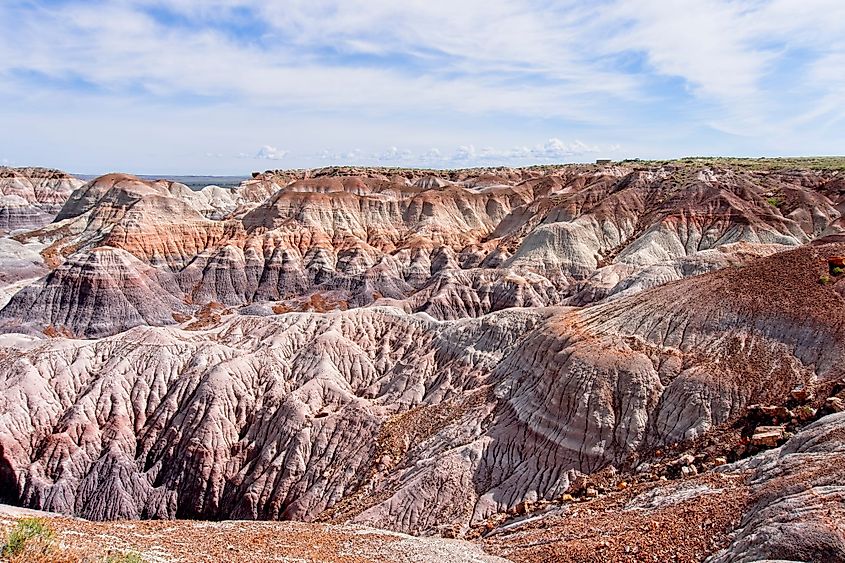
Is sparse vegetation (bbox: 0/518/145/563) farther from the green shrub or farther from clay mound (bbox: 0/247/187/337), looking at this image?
clay mound (bbox: 0/247/187/337)

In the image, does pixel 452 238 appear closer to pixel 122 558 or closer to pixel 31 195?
pixel 122 558

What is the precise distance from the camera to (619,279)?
60.0 metres

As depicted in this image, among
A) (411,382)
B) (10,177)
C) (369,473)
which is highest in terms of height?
(10,177)

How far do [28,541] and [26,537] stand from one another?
0.24 feet

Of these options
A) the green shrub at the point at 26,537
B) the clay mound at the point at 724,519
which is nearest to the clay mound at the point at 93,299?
the clay mound at the point at 724,519

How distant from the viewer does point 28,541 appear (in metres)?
10.0

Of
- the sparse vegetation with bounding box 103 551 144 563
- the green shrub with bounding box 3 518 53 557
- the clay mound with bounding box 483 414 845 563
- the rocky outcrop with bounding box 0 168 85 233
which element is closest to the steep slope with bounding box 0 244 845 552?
the clay mound with bounding box 483 414 845 563

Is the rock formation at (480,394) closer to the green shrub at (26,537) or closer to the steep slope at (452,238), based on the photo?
the steep slope at (452,238)

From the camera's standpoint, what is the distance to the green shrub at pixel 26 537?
973 centimetres

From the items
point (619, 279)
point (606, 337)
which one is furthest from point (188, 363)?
point (619, 279)

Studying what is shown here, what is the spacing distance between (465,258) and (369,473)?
57682mm

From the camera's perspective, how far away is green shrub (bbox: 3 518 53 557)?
973 centimetres

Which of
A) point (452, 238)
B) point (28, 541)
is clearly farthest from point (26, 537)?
point (452, 238)

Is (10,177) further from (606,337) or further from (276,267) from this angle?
(606,337)
